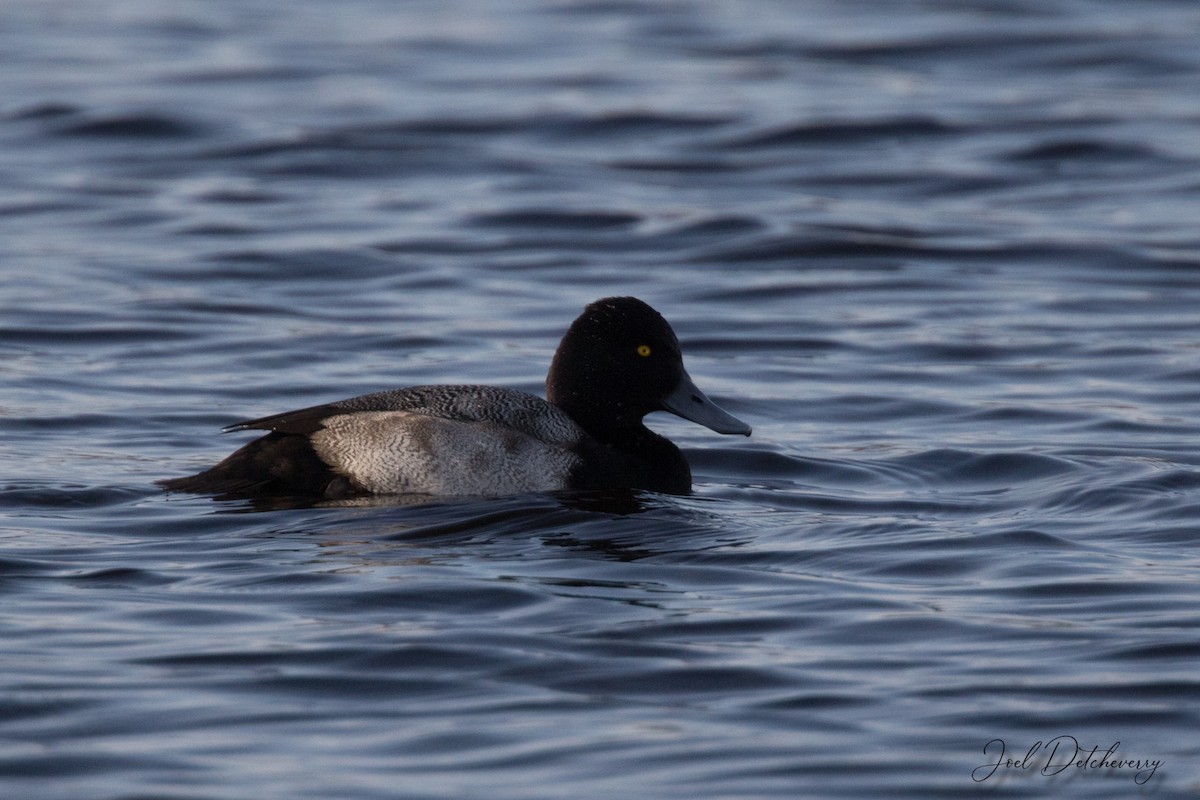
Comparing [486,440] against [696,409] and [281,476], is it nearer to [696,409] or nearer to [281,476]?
[281,476]

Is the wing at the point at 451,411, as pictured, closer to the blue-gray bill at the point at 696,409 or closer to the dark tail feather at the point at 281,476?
the dark tail feather at the point at 281,476

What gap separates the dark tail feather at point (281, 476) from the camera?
8.27m

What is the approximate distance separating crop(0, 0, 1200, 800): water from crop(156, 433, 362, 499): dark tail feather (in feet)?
0.54

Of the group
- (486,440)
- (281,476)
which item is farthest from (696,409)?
(281,476)

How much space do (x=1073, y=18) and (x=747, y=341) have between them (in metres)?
13.4

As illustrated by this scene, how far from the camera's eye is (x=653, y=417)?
11.8 m

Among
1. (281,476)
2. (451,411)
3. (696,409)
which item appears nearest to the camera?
(281,476)

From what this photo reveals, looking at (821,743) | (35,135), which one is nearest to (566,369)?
(821,743)

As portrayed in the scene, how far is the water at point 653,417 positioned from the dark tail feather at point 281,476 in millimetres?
165

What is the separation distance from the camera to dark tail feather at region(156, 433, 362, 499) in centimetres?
827

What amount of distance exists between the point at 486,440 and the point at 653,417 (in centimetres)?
355

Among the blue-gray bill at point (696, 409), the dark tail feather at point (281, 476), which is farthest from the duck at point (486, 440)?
the blue-gray bill at point (696, 409)

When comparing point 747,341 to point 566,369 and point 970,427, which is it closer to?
point 970,427

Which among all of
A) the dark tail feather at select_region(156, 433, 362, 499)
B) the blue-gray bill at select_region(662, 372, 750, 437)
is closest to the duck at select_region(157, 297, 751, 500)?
the dark tail feather at select_region(156, 433, 362, 499)
